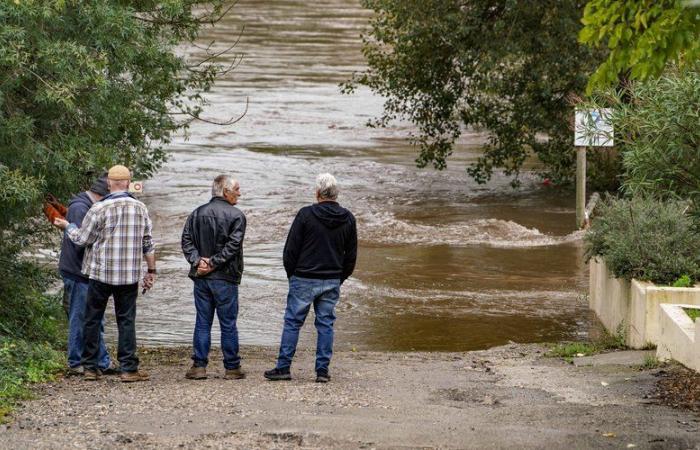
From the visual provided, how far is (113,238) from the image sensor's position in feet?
31.0

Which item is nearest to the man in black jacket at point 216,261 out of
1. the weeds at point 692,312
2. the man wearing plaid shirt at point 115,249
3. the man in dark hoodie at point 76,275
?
the man wearing plaid shirt at point 115,249

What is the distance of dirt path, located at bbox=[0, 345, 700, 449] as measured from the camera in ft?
25.4

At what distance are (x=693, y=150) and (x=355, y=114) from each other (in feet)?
90.5

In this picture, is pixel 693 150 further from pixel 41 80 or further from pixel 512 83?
pixel 512 83

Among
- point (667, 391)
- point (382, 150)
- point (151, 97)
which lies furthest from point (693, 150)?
point (382, 150)

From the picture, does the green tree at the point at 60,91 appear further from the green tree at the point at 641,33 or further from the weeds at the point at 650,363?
the weeds at the point at 650,363

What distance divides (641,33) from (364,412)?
3190 millimetres

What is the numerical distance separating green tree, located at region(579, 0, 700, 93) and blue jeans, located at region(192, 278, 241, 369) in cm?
345

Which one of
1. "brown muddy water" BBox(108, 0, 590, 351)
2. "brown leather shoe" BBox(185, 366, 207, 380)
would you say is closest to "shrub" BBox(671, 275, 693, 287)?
"brown muddy water" BBox(108, 0, 590, 351)

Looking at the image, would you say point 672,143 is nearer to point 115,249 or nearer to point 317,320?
point 317,320

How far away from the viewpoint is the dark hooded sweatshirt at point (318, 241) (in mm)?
9758

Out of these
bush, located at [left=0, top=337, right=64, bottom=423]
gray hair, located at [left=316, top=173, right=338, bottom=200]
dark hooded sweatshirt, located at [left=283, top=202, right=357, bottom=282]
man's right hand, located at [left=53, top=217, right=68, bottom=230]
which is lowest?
bush, located at [left=0, top=337, right=64, bottom=423]

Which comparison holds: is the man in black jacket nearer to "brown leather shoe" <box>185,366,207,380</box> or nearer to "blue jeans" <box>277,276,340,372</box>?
"brown leather shoe" <box>185,366,207,380</box>

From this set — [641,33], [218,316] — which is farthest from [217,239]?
[641,33]
